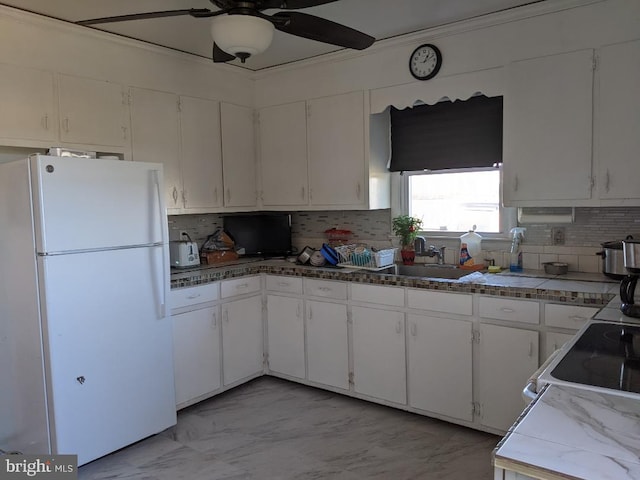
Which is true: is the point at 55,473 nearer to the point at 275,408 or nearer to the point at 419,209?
the point at 275,408

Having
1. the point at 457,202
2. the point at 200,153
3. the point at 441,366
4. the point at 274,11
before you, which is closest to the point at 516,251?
the point at 457,202

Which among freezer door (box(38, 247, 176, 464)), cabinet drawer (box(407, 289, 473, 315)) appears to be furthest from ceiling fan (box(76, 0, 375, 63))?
cabinet drawer (box(407, 289, 473, 315))

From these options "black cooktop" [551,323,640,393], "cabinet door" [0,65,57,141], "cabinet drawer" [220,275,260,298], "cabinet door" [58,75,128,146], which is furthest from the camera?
"cabinet drawer" [220,275,260,298]

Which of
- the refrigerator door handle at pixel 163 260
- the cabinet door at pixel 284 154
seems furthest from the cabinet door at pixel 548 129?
the refrigerator door handle at pixel 163 260

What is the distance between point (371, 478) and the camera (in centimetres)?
248

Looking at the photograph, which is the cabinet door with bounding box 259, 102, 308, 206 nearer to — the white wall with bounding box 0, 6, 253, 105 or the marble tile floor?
the white wall with bounding box 0, 6, 253, 105

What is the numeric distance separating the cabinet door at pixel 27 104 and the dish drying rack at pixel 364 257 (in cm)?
197

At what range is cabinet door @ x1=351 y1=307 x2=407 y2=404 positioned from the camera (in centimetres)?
310

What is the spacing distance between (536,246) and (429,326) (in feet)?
2.87

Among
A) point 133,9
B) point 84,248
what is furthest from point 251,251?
point 133,9

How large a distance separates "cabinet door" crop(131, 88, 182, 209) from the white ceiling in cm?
37

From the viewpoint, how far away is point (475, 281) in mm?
2826

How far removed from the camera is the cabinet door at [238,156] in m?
3.90

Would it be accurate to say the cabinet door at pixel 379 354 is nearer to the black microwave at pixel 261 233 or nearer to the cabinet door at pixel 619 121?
the black microwave at pixel 261 233
